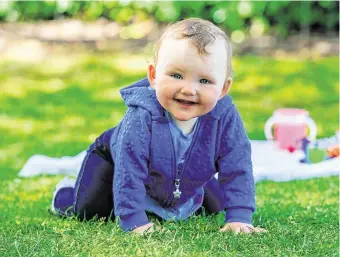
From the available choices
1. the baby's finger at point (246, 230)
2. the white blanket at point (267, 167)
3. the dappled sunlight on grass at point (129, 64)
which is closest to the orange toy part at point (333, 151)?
the white blanket at point (267, 167)

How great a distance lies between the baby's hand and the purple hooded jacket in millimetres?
30

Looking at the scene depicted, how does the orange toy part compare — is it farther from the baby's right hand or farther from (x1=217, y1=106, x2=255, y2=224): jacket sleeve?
the baby's right hand

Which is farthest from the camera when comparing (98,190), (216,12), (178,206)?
(216,12)

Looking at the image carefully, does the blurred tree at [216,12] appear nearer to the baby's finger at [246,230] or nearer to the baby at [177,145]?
the baby at [177,145]

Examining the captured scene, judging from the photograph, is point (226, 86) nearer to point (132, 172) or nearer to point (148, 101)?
point (148, 101)

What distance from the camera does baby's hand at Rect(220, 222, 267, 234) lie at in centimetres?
319

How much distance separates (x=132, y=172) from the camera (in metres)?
3.17

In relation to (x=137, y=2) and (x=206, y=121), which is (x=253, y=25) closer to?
(x=137, y=2)

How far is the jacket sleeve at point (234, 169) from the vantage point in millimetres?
3303

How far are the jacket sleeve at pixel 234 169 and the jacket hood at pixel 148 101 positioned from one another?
0.14 ft

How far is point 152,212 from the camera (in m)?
3.40

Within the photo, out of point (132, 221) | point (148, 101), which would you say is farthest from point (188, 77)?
point (132, 221)

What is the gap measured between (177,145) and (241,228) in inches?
16.0

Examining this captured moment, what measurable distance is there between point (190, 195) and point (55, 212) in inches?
24.9
